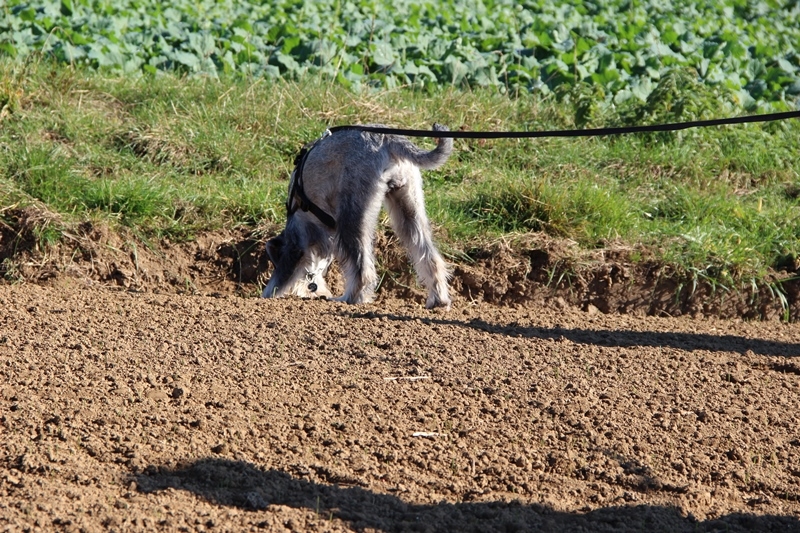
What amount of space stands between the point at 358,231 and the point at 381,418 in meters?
1.86

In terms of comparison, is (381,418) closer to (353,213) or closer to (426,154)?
(353,213)

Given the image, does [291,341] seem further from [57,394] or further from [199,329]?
[57,394]

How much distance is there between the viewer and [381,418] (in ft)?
13.9

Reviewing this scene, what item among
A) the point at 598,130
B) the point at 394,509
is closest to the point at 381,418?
the point at 394,509

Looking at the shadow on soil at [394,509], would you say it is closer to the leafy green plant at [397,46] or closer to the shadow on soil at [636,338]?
the shadow on soil at [636,338]

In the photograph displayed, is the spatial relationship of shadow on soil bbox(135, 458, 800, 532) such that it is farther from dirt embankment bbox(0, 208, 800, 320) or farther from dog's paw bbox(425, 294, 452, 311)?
dirt embankment bbox(0, 208, 800, 320)

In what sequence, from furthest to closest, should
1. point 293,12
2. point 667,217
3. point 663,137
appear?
1. point 293,12
2. point 663,137
3. point 667,217

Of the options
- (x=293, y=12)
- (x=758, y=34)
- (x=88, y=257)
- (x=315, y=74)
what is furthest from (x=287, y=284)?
(x=758, y=34)

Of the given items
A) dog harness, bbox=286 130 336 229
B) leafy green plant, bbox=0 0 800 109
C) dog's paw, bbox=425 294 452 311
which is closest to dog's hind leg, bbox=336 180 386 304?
dog harness, bbox=286 130 336 229

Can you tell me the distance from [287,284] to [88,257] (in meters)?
1.55

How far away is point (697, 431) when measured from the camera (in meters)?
4.31

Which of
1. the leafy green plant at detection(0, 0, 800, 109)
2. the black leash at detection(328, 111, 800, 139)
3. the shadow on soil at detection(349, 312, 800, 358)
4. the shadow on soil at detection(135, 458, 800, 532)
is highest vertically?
the black leash at detection(328, 111, 800, 139)

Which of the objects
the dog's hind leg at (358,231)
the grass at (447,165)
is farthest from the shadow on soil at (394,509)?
the grass at (447,165)

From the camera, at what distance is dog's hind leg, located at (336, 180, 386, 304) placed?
5836 millimetres
